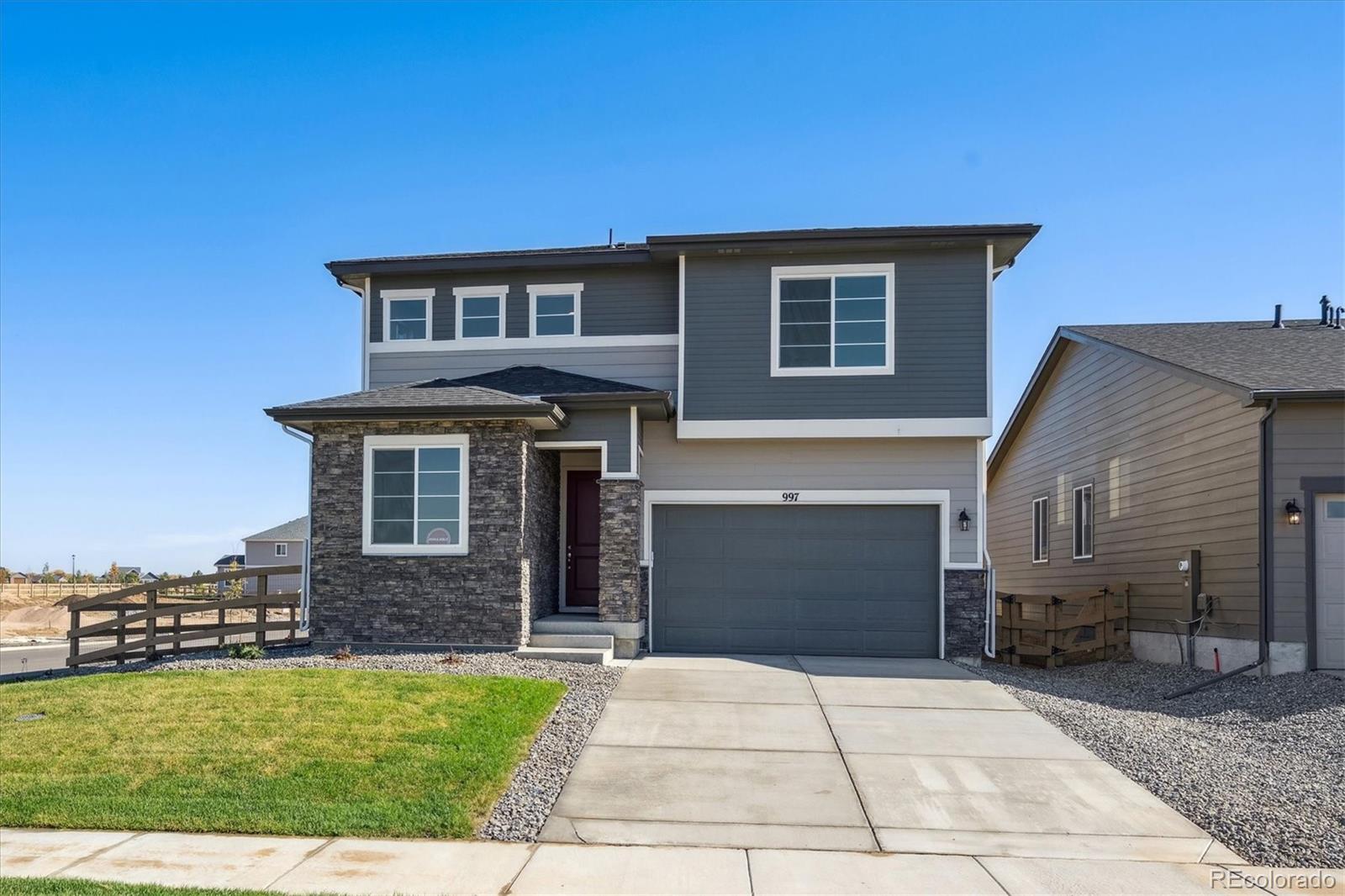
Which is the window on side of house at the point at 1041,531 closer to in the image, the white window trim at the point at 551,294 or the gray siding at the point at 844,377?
the gray siding at the point at 844,377

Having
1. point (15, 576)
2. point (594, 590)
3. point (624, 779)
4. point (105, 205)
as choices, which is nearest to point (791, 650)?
point (594, 590)

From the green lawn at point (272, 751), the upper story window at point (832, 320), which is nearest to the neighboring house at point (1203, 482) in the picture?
the upper story window at point (832, 320)

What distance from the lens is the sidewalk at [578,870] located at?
5.02 m

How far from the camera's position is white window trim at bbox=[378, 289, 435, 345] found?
46.5 feet

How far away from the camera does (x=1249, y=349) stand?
13.1 meters

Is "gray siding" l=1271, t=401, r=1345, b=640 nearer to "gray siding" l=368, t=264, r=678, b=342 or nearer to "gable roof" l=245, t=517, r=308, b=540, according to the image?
"gray siding" l=368, t=264, r=678, b=342

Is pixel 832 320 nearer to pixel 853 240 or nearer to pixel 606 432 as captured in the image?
pixel 853 240

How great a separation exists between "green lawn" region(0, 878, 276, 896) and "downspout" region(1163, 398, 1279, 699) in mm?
9945

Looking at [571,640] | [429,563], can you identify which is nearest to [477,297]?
[429,563]

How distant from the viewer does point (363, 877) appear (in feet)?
16.7

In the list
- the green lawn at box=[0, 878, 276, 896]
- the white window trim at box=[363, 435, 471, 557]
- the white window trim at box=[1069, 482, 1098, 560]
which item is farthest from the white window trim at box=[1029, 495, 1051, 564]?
the green lawn at box=[0, 878, 276, 896]

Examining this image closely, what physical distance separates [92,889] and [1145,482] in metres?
13.8

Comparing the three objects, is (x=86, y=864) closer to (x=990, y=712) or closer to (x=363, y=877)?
(x=363, y=877)

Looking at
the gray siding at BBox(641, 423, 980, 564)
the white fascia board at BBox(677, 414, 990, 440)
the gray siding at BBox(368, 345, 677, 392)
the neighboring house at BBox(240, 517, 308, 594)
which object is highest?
the gray siding at BBox(368, 345, 677, 392)
